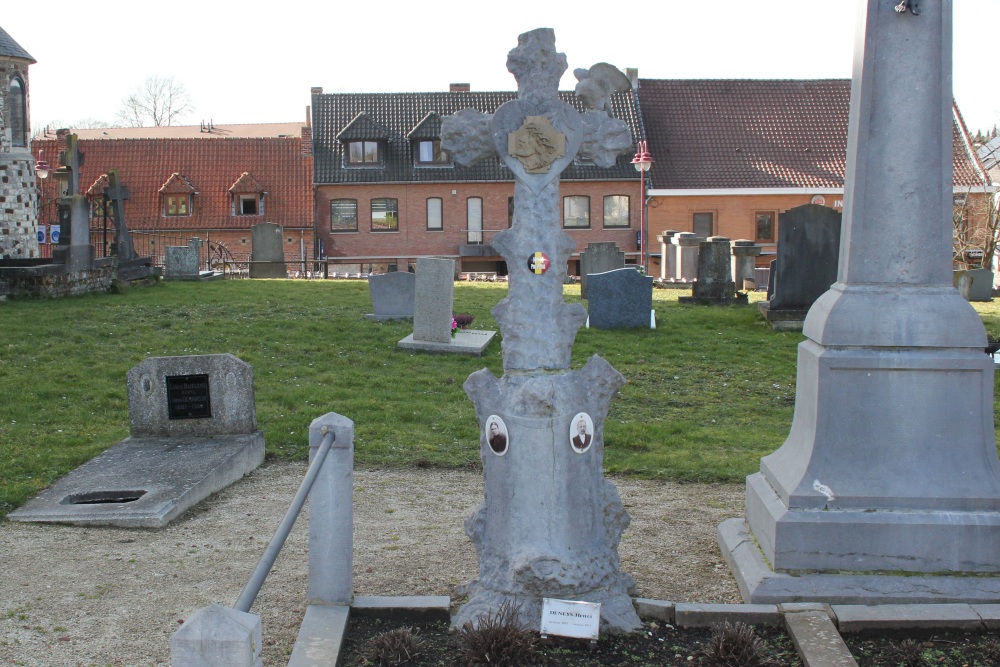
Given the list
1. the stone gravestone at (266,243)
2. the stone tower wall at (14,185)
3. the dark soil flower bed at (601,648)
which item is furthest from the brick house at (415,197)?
the dark soil flower bed at (601,648)

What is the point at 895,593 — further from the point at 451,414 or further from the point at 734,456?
the point at 451,414

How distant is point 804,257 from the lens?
1630 cm

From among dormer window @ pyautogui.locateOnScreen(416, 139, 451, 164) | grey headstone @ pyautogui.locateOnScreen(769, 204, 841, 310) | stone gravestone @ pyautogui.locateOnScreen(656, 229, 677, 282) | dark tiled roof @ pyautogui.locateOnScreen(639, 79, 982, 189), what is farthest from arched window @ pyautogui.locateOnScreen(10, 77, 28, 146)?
dark tiled roof @ pyautogui.locateOnScreen(639, 79, 982, 189)

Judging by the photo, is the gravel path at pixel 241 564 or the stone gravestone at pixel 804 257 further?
the stone gravestone at pixel 804 257

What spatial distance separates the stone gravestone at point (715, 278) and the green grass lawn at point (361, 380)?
2.25 ft

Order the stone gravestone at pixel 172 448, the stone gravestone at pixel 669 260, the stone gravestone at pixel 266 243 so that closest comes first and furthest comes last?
the stone gravestone at pixel 172 448 < the stone gravestone at pixel 669 260 < the stone gravestone at pixel 266 243

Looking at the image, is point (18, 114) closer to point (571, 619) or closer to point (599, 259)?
point (599, 259)

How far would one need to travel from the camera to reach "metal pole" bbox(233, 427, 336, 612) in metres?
3.75

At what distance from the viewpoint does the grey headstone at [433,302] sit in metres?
13.8

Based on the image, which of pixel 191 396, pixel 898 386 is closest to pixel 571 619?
pixel 898 386

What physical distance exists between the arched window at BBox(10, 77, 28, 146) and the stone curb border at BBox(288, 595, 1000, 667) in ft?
86.5

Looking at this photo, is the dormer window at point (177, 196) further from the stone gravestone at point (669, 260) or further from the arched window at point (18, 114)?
the stone gravestone at point (669, 260)

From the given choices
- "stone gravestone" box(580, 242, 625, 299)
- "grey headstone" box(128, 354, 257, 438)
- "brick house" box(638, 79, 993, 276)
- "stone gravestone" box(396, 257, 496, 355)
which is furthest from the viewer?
"brick house" box(638, 79, 993, 276)

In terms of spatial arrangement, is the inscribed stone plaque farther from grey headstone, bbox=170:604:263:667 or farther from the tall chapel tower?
grey headstone, bbox=170:604:263:667
